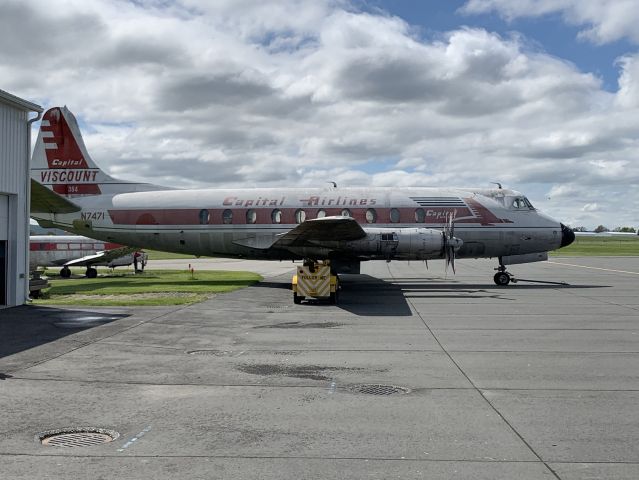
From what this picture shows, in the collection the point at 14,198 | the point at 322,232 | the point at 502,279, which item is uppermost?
the point at 14,198

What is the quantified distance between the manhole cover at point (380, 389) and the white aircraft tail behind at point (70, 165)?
929 inches

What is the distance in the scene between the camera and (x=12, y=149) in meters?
20.0

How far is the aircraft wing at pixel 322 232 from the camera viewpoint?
22161 mm

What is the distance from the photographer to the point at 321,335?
14.3 metres

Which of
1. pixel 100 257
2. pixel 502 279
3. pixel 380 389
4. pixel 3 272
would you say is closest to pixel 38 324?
pixel 3 272

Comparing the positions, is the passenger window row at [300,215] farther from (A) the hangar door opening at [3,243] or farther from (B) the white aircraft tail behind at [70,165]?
(A) the hangar door opening at [3,243]

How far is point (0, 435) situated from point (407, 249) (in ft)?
63.0

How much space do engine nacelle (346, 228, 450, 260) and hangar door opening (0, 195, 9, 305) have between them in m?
12.9

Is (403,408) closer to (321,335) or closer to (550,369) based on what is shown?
(550,369)

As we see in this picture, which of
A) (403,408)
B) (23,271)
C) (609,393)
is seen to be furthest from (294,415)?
(23,271)

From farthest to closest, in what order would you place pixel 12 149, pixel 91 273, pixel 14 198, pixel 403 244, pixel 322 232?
pixel 91 273 → pixel 403 244 → pixel 322 232 → pixel 14 198 → pixel 12 149

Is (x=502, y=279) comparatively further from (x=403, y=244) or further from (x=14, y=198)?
(x=14, y=198)

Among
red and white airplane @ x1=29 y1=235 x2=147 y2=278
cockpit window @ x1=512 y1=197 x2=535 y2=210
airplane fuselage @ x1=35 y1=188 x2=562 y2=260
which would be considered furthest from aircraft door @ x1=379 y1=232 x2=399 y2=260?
red and white airplane @ x1=29 y1=235 x2=147 y2=278

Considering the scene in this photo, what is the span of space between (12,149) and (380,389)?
55.0 ft
